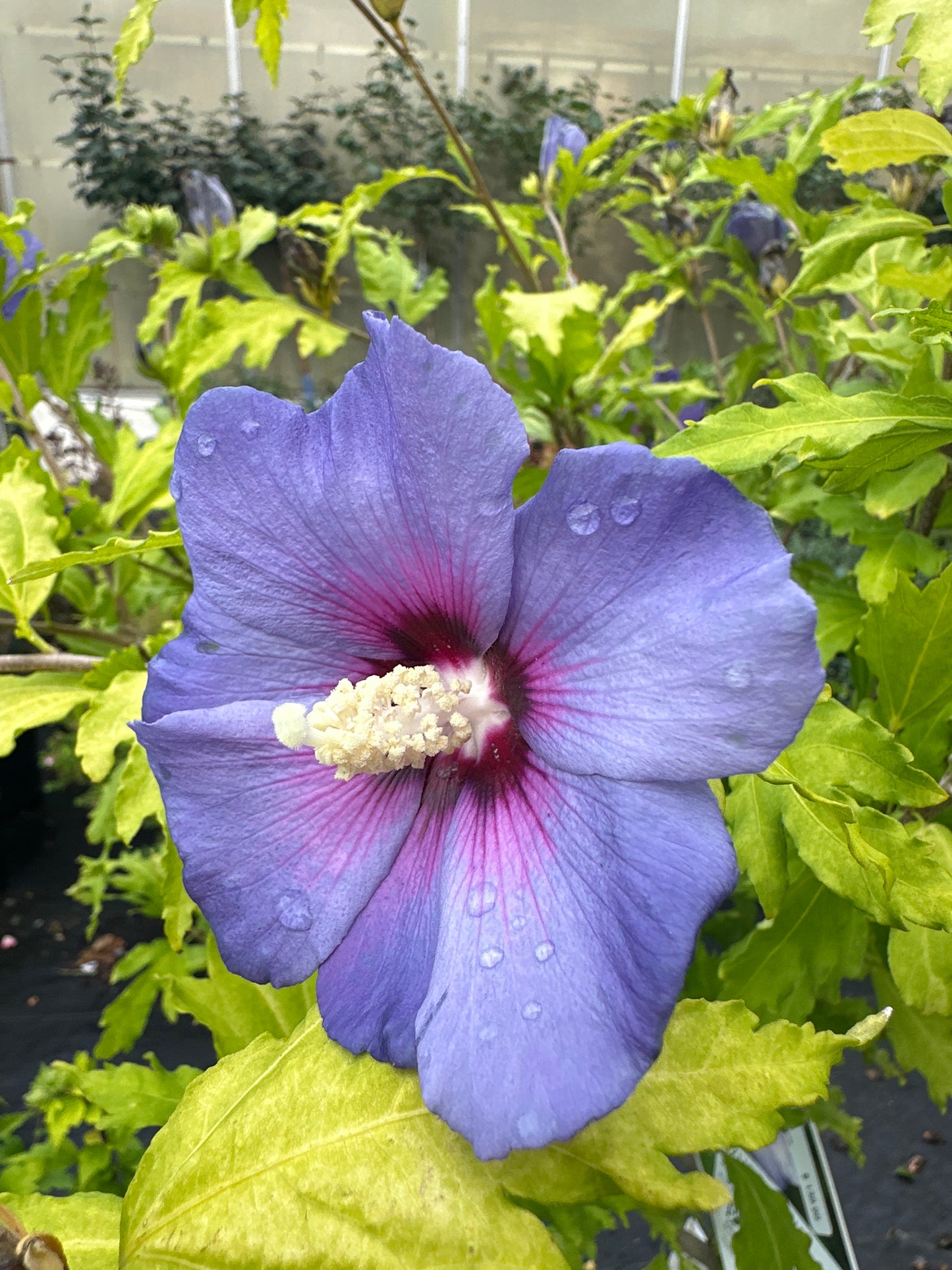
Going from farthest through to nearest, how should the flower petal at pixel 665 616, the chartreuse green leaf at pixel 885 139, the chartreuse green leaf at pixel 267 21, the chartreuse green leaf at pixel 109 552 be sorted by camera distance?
the chartreuse green leaf at pixel 267 21, the chartreuse green leaf at pixel 885 139, the chartreuse green leaf at pixel 109 552, the flower petal at pixel 665 616

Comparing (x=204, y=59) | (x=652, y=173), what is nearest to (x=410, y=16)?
(x=204, y=59)

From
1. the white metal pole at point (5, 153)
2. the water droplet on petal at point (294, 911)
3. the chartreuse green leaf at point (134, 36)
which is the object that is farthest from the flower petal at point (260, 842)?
the white metal pole at point (5, 153)

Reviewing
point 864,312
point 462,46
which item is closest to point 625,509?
point 864,312

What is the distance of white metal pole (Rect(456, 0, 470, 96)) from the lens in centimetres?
597

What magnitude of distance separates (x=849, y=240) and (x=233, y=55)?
259 inches

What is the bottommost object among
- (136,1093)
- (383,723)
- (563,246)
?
(136,1093)

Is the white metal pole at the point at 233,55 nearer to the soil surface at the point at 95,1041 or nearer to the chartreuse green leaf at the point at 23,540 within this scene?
the soil surface at the point at 95,1041

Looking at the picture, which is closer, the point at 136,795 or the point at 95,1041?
the point at 136,795

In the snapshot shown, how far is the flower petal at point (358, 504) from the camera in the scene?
35cm

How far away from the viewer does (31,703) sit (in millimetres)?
691

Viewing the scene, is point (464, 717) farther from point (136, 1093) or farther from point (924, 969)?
point (136, 1093)

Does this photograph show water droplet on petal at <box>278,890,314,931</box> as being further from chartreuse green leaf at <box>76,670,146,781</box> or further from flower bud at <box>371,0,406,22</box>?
flower bud at <box>371,0,406,22</box>

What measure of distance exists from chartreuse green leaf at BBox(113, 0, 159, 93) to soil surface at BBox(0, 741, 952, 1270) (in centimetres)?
154

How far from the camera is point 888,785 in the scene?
0.44 meters
